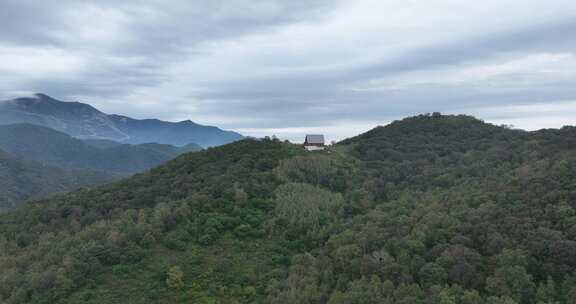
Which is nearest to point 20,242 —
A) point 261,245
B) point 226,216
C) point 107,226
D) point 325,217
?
point 107,226

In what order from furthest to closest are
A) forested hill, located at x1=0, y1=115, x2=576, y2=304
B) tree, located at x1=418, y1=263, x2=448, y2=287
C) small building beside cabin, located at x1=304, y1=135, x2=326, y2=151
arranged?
small building beside cabin, located at x1=304, y1=135, x2=326, y2=151 < forested hill, located at x1=0, y1=115, x2=576, y2=304 < tree, located at x1=418, y1=263, x2=448, y2=287

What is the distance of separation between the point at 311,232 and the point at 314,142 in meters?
56.6

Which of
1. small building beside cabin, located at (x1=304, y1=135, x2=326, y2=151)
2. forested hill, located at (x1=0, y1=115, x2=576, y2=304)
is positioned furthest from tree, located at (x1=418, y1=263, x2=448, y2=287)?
small building beside cabin, located at (x1=304, y1=135, x2=326, y2=151)

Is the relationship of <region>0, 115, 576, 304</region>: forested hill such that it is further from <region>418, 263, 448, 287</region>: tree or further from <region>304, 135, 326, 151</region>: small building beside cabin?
<region>304, 135, 326, 151</region>: small building beside cabin

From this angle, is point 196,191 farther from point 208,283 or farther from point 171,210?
point 208,283

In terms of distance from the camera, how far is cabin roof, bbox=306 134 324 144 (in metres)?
120

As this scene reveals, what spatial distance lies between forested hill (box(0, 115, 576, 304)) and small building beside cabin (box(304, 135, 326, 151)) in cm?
2197

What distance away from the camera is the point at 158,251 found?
60.6 meters

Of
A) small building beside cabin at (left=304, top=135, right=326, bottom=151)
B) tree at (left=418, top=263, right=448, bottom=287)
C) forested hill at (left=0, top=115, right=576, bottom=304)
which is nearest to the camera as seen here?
tree at (left=418, top=263, right=448, bottom=287)

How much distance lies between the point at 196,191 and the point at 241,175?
29.6 ft

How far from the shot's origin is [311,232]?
2589 inches

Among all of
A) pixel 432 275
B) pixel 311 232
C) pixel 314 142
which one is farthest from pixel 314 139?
pixel 432 275

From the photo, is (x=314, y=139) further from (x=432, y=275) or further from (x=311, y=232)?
(x=432, y=275)

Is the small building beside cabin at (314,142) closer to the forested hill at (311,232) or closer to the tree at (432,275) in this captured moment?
the forested hill at (311,232)
